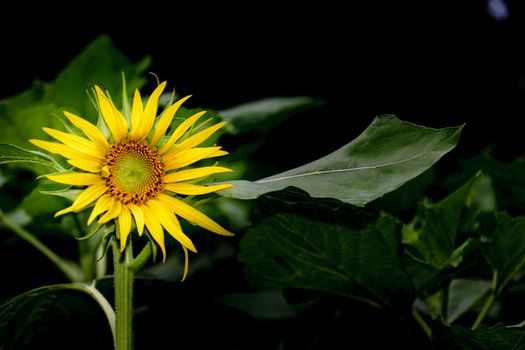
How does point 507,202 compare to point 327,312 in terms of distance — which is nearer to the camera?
point 327,312

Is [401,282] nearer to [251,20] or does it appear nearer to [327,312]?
[327,312]

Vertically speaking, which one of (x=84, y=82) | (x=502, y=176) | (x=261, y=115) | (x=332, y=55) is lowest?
(x=502, y=176)

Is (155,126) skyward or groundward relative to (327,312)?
skyward

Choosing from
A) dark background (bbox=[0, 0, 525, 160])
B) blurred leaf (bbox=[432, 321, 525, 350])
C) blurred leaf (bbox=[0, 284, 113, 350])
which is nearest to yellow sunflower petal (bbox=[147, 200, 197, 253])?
blurred leaf (bbox=[0, 284, 113, 350])

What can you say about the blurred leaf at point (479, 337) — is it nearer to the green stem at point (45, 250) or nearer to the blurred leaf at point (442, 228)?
the blurred leaf at point (442, 228)

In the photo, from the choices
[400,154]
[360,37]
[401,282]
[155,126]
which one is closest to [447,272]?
[401,282]

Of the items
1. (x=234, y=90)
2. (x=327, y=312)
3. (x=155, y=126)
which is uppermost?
(x=234, y=90)

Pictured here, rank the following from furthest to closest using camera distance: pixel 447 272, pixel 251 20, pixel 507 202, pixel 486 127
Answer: pixel 251 20
pixel 486 127
pixel 507 202
pixel 447 272

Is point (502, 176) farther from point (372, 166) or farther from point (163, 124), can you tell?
point (163, 124)

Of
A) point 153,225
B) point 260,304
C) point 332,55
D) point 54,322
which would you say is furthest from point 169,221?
point 332,55
